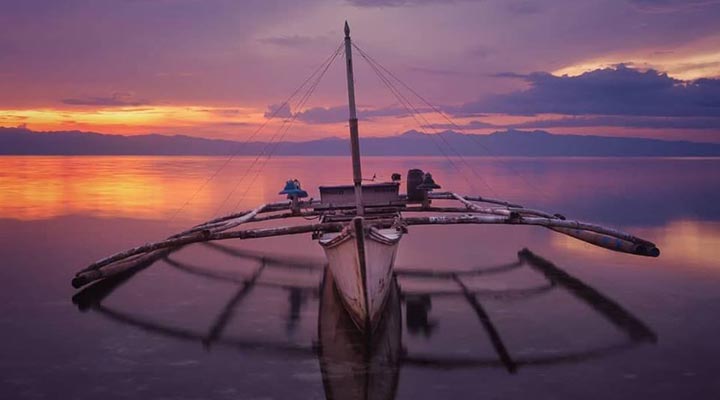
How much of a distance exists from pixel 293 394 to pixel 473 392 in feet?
10.0

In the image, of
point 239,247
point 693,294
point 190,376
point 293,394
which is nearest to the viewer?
point 293,394

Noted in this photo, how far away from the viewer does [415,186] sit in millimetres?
25062

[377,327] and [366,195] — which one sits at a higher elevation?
[366,195]

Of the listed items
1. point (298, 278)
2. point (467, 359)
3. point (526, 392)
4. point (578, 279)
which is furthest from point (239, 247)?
point (526, 392)

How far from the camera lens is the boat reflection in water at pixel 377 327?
10.4m

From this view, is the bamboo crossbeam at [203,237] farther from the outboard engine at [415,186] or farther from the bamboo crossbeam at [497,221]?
the outboard engine at [415,186]

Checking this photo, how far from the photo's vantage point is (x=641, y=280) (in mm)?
17797

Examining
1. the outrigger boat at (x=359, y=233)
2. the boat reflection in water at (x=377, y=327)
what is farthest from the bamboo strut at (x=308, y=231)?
the boat reflection in water at (x=377, y=327)

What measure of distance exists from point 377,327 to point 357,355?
159 centimetres

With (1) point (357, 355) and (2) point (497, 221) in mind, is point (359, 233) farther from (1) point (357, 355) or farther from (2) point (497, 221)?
(2) point (497, 221)

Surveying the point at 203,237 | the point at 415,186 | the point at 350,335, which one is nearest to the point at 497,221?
the point at 350,335

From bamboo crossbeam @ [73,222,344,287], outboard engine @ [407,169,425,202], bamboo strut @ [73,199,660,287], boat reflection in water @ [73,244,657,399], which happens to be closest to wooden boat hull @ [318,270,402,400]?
boat reflection in water @ [73,244,657,399]

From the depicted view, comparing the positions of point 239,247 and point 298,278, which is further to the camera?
point 239,247

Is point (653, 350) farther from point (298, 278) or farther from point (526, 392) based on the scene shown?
point (298, 278)
